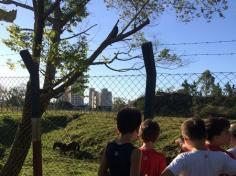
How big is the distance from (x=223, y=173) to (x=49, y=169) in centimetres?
668

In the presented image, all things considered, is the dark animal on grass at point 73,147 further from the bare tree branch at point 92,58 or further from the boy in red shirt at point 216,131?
the boy in red shirt at point 216,131

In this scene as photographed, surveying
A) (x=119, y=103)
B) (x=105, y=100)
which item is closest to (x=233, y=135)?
(x=119, y=103)

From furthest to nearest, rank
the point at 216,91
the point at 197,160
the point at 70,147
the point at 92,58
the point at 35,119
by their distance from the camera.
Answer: the point at 70,147, the point at 216,91, the point at 92,58, the point at 35,119, the point at 197,160

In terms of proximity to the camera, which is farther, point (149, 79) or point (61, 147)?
point (61, 147)

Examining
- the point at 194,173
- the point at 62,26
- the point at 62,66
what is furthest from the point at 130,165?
the point at 62,26

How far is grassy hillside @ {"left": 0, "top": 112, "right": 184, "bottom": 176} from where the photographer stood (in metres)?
10.7

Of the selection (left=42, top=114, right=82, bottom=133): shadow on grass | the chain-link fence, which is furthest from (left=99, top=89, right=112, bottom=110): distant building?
(left=42, top=114, right=82, bottom=133): shadow on grass

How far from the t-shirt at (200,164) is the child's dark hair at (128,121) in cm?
46

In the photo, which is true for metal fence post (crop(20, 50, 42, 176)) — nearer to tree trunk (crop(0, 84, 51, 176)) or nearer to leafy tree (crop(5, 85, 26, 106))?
tree trunk (crop(0, 84, 51, 176))

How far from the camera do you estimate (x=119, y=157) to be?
415cm

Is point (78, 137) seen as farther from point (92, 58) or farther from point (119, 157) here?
point (119, 157)

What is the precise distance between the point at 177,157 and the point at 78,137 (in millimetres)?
11089

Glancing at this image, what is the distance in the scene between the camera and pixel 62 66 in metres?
6.74

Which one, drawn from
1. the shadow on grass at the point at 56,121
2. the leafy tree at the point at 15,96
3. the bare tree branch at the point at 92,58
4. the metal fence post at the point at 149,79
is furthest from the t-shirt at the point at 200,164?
the shadow on grass at the point at 56,121
